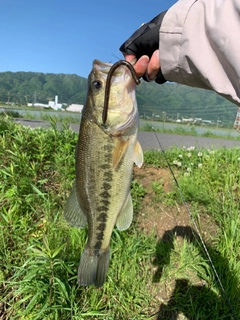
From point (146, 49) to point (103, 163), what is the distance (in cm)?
72

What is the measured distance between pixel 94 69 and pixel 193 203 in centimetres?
290

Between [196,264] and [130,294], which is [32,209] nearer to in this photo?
[130,294]

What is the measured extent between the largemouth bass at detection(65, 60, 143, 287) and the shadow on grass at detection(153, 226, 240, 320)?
147 centimetres

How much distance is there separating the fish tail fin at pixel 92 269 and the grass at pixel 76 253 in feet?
1.59

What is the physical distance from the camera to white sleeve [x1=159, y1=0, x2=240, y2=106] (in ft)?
4.60

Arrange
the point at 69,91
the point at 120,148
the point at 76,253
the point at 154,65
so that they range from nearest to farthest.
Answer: the point at 120,148 → the point at 154,65 → the point at 76,253 → the point at 69,91

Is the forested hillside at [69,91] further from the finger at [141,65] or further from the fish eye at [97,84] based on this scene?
the fish eye at [97,84]

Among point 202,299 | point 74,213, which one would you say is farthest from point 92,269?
point 202,299

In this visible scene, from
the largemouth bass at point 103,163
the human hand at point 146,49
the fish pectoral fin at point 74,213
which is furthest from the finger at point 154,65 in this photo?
the fish pectoral fin at point 74,213

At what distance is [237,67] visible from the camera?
4.53ft

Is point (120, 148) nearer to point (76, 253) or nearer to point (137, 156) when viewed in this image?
point (137, 156)

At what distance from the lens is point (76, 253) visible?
298 centimetres

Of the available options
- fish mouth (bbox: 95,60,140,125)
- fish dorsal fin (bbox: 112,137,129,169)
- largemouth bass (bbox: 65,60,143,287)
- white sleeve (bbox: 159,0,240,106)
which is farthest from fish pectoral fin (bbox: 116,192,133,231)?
white sleeve (bbox: 159,0,240,106)

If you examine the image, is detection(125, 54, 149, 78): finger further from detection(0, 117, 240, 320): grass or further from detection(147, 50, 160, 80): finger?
detection(0, 117, 240, 320): grass
